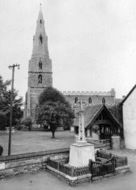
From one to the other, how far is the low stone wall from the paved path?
1.56ft

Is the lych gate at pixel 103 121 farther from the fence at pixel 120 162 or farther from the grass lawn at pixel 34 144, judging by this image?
the fence at pixel 120 162

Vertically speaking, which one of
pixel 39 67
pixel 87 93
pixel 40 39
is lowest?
pixel 87 93

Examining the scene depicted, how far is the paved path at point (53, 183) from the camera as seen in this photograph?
10.1 m

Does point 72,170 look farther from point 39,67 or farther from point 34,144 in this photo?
point 39,67

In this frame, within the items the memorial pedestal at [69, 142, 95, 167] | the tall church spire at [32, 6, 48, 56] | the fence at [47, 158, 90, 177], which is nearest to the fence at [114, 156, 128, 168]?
the memorial pedestal at [69, 142, 95, 167]

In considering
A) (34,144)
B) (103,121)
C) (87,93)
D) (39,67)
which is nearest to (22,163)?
(34,144)

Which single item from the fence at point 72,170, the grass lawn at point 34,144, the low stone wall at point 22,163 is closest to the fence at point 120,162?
the fence at point 72,170

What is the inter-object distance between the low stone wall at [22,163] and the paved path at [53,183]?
48cm

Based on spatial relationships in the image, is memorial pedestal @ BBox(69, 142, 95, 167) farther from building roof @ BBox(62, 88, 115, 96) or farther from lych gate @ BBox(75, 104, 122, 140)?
building roof @ BBox(62, 88, 115, 96)

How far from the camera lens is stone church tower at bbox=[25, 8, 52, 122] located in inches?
2410

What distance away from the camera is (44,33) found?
64438mm

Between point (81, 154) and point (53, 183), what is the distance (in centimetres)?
275

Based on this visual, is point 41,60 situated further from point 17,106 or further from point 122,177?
point 122,177

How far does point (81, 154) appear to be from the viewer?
41.2ft
